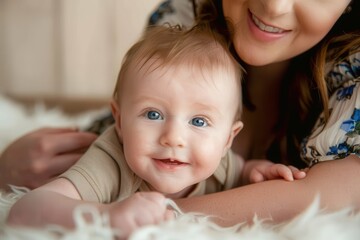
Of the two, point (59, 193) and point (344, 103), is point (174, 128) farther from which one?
point (344, 103)

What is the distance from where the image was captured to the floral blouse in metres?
0.98

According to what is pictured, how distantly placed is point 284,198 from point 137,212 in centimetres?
28

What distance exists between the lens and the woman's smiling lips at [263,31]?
1.02 m

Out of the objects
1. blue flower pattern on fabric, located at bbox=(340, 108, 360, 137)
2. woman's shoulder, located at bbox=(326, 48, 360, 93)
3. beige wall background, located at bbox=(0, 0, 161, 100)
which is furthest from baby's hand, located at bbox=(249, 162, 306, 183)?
beige wall background, located at bbox=(0, 0, 161, 100)

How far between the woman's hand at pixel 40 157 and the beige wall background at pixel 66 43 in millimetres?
1154

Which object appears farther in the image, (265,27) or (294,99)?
(294,99)

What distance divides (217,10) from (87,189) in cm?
51

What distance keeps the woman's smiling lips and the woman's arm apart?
26cm

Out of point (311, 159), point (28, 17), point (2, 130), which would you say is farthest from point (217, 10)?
point (28, 17)

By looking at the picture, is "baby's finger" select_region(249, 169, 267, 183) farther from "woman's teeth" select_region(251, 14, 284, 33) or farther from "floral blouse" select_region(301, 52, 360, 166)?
"woman's teeth" select_region(251, 14, 284, 33)

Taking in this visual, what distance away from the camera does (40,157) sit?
118 cm

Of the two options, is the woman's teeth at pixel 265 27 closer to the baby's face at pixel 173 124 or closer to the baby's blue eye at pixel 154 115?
the baby's face at pixel 173 124

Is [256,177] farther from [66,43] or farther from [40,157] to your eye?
[66,43]

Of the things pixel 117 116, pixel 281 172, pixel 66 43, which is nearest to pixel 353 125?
pixel 281 172
